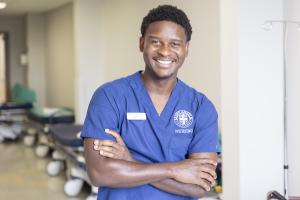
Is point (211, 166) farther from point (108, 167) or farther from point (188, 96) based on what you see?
point (108, 167)

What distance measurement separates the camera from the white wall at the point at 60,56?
770 centimetres

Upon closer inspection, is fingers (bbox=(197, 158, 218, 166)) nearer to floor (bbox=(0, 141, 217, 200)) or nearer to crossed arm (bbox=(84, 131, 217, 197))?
crossed arm (bbox=(84, 131, 217, 197))

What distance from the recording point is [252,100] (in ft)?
8.86

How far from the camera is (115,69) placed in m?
6.04

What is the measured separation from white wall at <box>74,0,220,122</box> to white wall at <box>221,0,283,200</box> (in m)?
1.09

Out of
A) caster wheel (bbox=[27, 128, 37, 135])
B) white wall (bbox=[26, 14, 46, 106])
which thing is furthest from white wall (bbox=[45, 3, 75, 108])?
caster wheel (bbox=[27, 128, 37, 135])

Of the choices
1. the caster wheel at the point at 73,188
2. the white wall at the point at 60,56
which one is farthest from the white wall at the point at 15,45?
the caster wheel at the point at 73,188

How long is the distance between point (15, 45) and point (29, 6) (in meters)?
1.86

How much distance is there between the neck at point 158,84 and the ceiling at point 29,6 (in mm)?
6133

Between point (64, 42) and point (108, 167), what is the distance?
269 inches

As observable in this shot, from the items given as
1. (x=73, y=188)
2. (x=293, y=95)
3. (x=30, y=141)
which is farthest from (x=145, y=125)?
(x=30, y=141)

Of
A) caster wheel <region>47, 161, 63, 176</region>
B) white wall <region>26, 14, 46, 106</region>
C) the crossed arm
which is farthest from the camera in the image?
white wall <region>26, 14, 46, 106</region>

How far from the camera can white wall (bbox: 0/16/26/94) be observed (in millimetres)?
9492

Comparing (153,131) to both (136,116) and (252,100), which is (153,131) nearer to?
(136,116)
